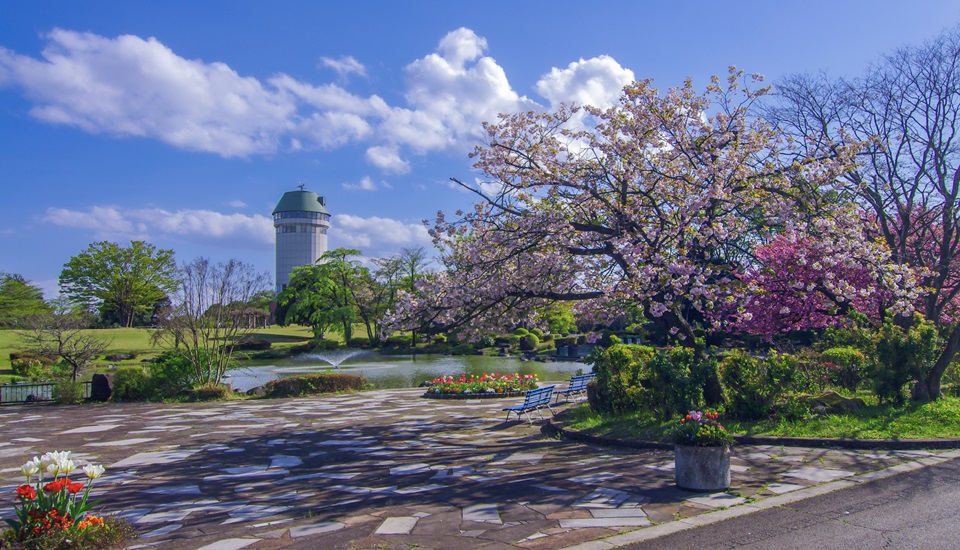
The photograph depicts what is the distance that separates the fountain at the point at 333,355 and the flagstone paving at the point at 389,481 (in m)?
28.5

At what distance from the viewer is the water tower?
352ft

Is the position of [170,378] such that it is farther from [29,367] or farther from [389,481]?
[29,367]

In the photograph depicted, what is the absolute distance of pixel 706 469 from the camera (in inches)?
261

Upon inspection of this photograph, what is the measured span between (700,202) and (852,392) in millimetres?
5028

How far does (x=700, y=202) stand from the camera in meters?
10.1

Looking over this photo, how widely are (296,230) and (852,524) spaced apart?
10814 centimetres

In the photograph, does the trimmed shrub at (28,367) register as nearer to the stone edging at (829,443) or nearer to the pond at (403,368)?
the pond at (403,368)

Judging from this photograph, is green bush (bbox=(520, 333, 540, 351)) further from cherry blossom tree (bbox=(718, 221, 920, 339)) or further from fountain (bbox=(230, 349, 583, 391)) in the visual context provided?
cherry blossom tree (bbox=(718, 221, 920, 339))

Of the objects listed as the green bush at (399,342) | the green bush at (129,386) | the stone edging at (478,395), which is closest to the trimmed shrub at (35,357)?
the green bush at (129,386)

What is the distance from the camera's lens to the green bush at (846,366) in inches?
→ 460

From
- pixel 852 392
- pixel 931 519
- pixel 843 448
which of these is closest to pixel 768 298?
pixel 852 392

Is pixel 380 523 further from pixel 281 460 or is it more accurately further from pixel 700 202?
pixel 700 202

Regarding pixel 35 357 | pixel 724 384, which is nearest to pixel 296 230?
pixel 35 357

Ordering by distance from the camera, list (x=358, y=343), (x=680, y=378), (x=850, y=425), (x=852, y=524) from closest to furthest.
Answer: (x=852, y=524), (x=850, y=425), (x=680, y=378), (x=358, y=343)
